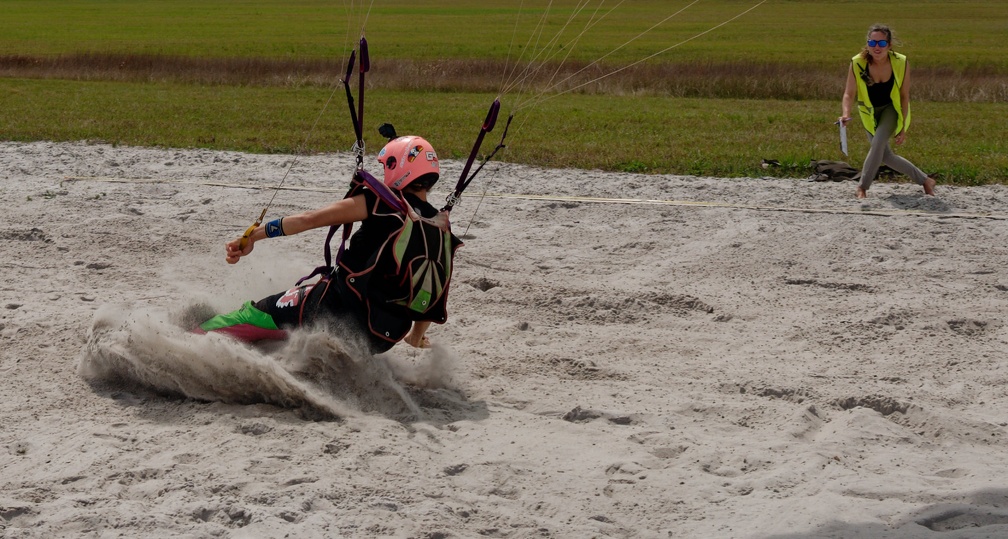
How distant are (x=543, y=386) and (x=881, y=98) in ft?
19.8

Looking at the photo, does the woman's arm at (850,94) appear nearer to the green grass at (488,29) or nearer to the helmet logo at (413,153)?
the helmet logo at (413,153)

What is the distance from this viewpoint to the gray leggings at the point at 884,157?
962 centimetres

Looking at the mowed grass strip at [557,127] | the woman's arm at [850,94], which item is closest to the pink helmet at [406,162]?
the mowed grass strip at [557,127]

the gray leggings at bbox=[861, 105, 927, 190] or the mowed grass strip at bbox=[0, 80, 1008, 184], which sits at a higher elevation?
the gray leggings at bbox=[861, 105, 927, 190]

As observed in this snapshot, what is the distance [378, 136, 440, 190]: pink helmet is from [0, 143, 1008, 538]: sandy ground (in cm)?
86

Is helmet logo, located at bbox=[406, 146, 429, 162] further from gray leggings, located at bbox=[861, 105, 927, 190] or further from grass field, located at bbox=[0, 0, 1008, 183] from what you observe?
gray leggings, located at bbox=[861, 105, 927, 190]

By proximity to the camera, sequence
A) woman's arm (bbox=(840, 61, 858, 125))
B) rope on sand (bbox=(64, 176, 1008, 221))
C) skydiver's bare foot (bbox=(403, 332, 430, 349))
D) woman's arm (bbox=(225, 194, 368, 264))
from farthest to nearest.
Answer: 1. woman's arm (bbox=(840, 61, 858, 125))
2. rope on sand (bbox=(64, 176, 1008, 221))
3. skydiver's bare foot (bbox=(403, 332, 430, 349))
4. woman's arm (bbox=(225, 194, 368, 264))

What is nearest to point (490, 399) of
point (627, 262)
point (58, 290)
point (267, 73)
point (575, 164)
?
point (627, 262)

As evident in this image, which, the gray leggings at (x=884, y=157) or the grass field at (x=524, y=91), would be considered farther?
the grass field at (x=524, y=91)

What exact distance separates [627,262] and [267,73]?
20250 mm

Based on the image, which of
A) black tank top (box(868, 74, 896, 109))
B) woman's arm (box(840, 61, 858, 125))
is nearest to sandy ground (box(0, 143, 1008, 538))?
black tank top (box(868, 74, 896, 109))

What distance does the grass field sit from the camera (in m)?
12.4

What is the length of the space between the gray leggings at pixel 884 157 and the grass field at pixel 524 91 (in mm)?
1059

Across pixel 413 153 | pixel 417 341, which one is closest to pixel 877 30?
pixel 417 341
